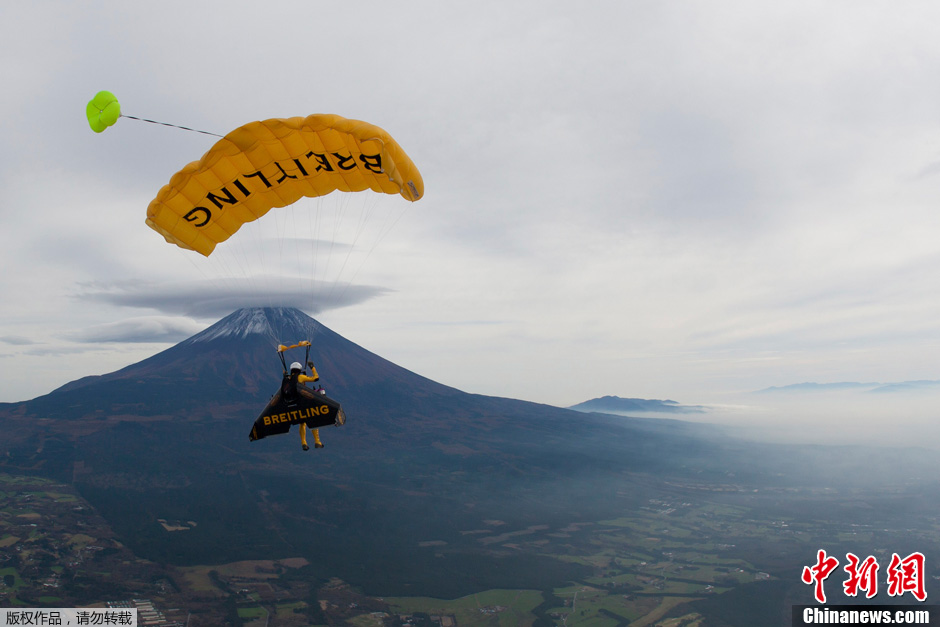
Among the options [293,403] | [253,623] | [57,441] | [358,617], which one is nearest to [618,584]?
[358,617]

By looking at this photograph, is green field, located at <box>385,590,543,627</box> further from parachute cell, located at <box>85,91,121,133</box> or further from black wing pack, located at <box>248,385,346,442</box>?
parachute cell, located at <box>85,91,121,133</box>

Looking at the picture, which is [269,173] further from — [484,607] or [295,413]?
[484,607]


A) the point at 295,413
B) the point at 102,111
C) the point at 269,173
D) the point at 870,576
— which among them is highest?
the point at 269,173

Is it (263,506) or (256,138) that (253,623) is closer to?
(263,506)

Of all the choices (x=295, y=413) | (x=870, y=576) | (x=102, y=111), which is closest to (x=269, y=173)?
(x=102, y=111)

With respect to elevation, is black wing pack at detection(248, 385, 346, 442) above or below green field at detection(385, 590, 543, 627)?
above

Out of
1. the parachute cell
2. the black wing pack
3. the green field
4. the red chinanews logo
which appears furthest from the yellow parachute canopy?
the green field
